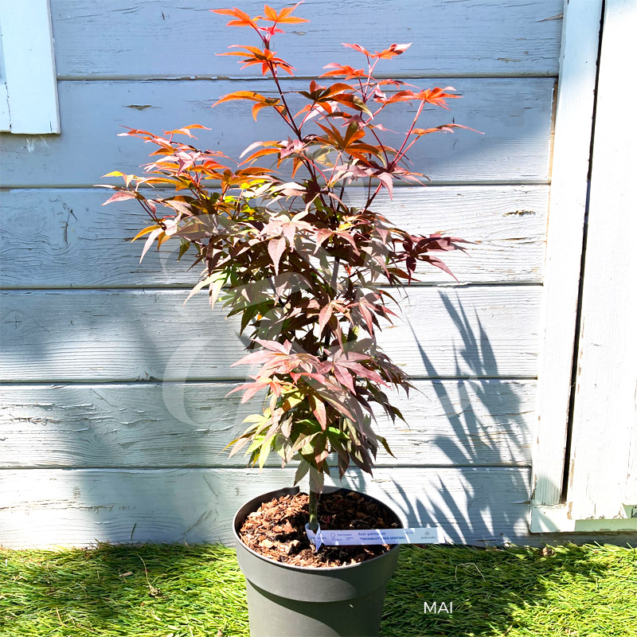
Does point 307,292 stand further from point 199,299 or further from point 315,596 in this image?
point 315,596

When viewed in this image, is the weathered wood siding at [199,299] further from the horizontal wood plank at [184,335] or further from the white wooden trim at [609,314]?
the white wooden trim at [609,314]

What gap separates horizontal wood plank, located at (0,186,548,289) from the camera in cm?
144

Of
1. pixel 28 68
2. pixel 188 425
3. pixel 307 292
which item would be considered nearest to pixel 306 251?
pixel 307 292

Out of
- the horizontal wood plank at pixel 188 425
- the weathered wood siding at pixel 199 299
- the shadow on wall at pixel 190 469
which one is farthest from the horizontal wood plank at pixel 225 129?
the horizontal wood plank at pixel 188 425

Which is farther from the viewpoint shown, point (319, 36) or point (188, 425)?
point (188, 425)

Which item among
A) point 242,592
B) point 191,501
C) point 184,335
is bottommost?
point 242,592

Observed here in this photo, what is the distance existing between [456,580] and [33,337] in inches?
51.2

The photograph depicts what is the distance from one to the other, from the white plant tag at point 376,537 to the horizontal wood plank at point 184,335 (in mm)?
479

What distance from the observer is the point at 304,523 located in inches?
49.7

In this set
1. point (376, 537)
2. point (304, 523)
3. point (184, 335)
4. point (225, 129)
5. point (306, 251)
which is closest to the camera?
point (306, 251)

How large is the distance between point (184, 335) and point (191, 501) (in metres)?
0.49

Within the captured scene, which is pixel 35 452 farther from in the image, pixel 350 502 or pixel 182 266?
pixel 350 502

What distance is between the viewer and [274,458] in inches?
61.2

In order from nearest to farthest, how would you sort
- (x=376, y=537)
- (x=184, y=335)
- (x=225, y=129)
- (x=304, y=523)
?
(x=376, y=537) → (x=304, y=523) → (x=225, y=129) → (x=184, y=335)
